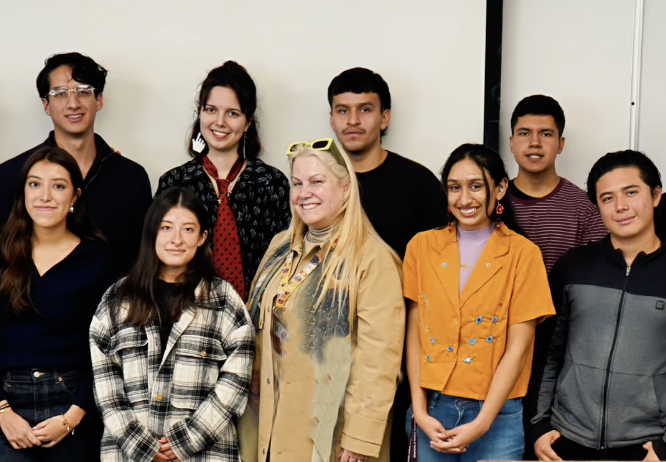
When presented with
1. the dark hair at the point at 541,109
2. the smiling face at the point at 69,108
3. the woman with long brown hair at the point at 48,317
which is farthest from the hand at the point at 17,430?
the dark hair at the point at 541,109

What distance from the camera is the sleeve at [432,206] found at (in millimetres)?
3449

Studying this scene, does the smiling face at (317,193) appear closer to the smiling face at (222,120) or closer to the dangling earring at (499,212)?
the dangling earring at (499,212)

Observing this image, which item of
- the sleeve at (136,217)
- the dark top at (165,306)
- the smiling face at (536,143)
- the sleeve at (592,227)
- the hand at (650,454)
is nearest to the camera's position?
the hand at (650,454)

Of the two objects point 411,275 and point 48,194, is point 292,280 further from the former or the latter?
point 48,194

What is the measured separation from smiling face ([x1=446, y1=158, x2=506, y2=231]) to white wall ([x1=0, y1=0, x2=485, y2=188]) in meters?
0.98

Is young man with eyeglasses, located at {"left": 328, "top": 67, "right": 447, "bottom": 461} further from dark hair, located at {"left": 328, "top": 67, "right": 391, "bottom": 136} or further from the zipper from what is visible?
the zipper

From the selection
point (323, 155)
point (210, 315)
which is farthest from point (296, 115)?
point (210, 315)

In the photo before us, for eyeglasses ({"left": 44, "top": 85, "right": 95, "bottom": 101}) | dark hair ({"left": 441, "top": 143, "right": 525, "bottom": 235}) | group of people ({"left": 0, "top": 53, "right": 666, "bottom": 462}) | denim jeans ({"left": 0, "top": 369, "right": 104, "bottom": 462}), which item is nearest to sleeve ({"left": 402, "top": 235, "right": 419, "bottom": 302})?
group of people ({"left": 0, "top": 53, "right": 666, "bottom": 462})

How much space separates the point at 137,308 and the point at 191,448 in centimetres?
49

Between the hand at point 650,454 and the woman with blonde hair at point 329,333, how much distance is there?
801 millimetres

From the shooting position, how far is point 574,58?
379 centimetres

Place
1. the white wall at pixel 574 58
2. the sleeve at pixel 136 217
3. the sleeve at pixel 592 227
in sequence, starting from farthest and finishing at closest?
the white wall at pixel 574 58 → the sleeve at pixel 136 217 → the sleeve at pixel 592 227

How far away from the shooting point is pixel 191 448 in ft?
8.88

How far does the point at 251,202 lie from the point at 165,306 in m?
0.69
